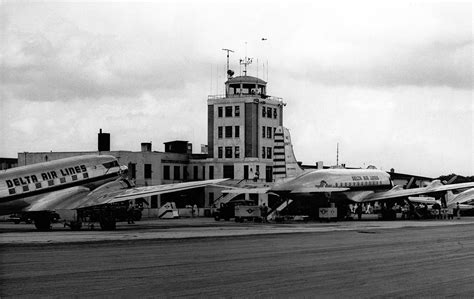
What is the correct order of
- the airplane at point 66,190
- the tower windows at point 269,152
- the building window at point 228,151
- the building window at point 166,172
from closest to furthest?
the airplane at point 66,190, the building window at point 166,172, the building window at point 228,151, the tower windows at point 269,152

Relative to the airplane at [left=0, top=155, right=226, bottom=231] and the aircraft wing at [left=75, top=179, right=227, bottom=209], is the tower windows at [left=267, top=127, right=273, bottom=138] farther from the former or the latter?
the aircraft wing at [left=75, top=179, right=227, bottom=209]

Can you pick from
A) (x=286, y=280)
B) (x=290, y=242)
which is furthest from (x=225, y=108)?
(x=286, y=280)

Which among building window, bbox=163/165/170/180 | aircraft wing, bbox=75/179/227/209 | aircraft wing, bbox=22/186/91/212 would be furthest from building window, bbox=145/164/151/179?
aircraft wing, bbox=22/186/91/212

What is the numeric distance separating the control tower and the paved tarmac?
231 feet

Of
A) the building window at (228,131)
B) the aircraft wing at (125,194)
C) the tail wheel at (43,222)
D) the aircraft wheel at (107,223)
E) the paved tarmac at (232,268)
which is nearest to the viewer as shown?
the paved tarmac at (232,268)

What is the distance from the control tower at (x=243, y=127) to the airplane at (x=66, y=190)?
177 ft

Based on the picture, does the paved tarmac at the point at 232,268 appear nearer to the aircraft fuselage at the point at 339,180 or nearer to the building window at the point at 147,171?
the aircraft fuselage at the point at 339,180

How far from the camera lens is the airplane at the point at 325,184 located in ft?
206

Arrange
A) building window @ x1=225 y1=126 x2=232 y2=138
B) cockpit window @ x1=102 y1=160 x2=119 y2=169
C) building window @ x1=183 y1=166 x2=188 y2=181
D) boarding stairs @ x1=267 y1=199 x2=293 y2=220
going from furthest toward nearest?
building window @ x1=225 y1=126 x2=232 y2=138
building window @ x1=183 y1=166 x2=188 y2=181
boarding stairs @ x1=267 y1=199 x2=293 y2=220
cockpit window @ x1=102 y1=160 x2=119 y2=169

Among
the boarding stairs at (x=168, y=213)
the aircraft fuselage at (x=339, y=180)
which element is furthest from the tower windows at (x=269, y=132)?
the aircraft fuselage at (x=339, y=180)

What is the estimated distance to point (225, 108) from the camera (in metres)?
105

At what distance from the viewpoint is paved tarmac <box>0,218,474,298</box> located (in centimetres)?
1677

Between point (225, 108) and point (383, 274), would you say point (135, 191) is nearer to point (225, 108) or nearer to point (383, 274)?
point (383, 274)

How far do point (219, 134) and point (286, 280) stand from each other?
87574 mm
